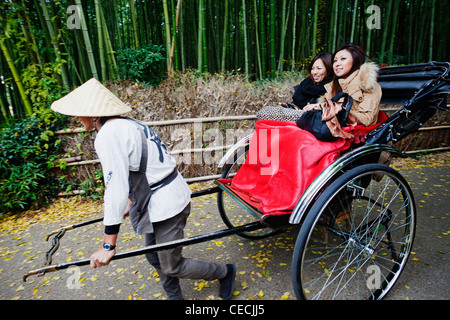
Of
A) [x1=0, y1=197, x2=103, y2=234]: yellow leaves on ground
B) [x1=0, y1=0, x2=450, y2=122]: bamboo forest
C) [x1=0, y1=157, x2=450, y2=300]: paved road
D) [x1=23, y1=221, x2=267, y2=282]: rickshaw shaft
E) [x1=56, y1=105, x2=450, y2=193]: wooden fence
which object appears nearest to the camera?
[x1=23, y1=221, x2=267, y2=282]: rickshaw shaft

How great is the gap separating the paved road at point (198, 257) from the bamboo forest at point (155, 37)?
2216 mm

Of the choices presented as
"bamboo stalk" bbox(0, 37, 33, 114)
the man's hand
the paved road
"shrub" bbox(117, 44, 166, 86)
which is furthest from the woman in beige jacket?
"bamboo stalk" bbox(0, 37, 33, 114)

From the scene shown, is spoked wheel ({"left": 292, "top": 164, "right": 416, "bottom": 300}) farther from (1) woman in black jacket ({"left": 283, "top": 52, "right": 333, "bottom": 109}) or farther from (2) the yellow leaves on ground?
(2) the yellow leaves on ground

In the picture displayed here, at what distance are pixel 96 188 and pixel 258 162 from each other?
109 inches

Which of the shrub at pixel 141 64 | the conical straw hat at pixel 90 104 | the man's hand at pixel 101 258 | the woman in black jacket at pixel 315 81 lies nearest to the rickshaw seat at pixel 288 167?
the woman in black jacket at pixel 315 81

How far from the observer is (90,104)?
54.9 inches

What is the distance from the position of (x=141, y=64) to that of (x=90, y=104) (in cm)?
350

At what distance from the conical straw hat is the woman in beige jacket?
1.40 m

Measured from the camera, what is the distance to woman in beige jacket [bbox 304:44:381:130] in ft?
5.78

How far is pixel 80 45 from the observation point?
440 centimetres

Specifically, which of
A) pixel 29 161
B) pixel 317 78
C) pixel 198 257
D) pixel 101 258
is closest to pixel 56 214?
pixel 29 161

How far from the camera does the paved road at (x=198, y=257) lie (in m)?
1.89

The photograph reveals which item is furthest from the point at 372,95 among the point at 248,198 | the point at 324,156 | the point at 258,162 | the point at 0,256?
the point at 0,256

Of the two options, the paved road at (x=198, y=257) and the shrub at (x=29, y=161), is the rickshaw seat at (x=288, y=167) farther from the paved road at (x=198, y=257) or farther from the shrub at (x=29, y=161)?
Answer: the shrub at (x=29, y=161)
